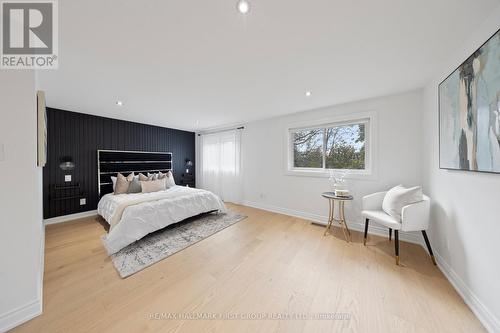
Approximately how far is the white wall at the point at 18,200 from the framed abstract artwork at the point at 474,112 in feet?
11.1

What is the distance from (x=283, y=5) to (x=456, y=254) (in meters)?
2.69

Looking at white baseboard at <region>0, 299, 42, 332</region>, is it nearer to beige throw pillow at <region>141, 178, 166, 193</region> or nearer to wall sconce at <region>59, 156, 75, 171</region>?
beige throw pillow at <region>141, 178, 166, 193</region>

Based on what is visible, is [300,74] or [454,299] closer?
[454,299]

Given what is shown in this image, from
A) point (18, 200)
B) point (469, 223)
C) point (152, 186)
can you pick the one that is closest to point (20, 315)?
point (18, 200)

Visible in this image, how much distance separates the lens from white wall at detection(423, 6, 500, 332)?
1.22m

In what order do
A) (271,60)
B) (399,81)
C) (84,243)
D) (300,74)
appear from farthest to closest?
(84,243), (399,81), (300,74), (271,60)

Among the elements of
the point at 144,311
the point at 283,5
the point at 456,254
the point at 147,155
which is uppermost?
the point at 283,5

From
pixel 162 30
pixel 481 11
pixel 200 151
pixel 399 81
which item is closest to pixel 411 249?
pixel 399 81

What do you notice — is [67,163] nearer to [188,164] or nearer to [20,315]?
[188,164]

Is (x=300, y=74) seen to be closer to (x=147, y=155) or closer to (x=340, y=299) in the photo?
(x=340, y=299)

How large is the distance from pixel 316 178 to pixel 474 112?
2238 millimetres

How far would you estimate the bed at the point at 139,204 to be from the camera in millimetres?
2373

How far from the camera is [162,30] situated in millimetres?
1352

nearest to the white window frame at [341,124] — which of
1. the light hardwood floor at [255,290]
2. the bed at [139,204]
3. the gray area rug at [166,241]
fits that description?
the light hardwood floor at [255,290]
